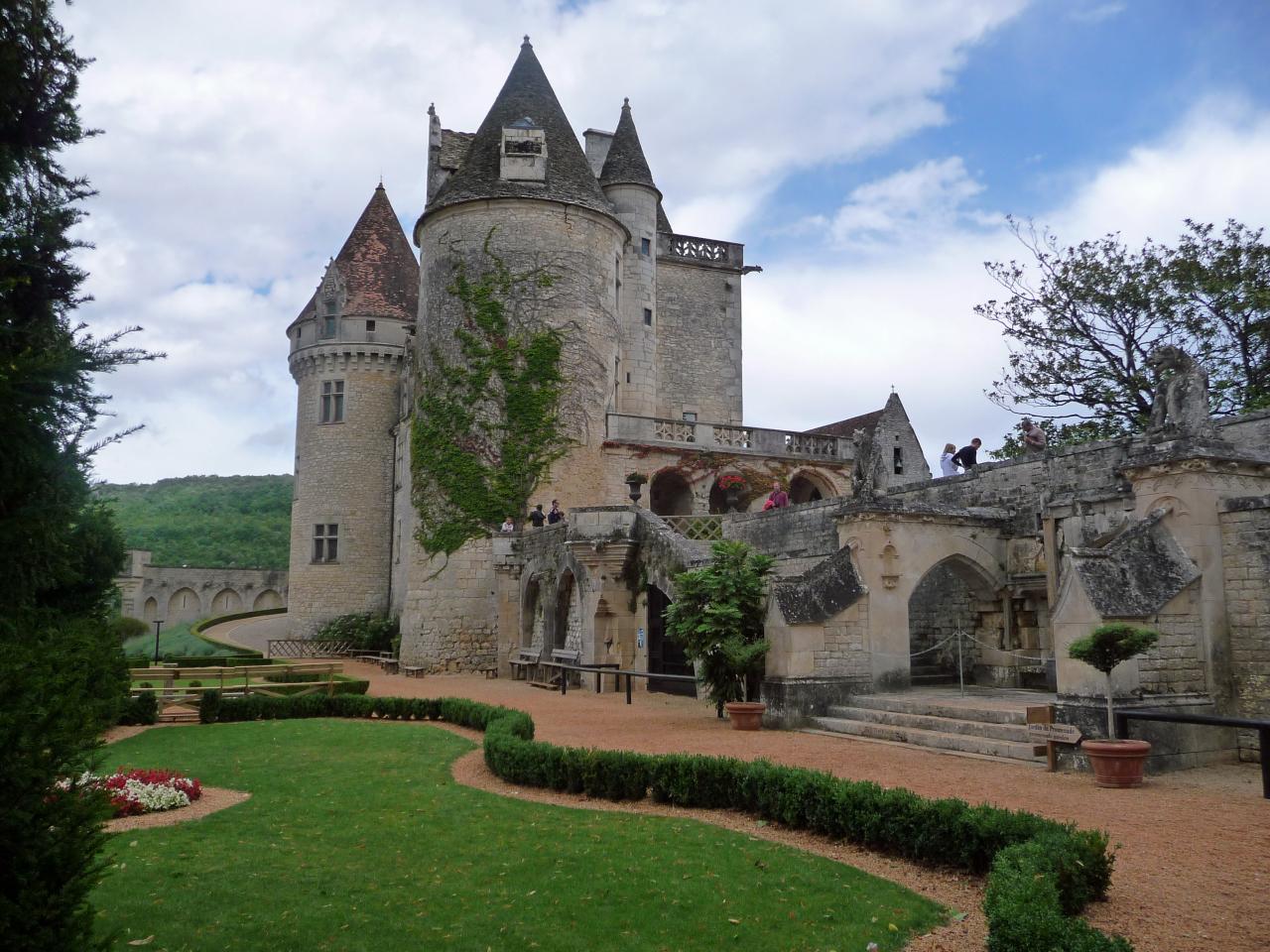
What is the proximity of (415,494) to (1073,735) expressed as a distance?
21.7 meters

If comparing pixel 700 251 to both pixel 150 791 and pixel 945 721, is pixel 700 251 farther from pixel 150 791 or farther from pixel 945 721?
pixel 150 791

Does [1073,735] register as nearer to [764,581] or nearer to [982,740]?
[982,740]

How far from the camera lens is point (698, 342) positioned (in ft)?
116

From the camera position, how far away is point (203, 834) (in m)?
8.33

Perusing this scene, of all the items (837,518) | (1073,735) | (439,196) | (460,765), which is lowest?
(460,765)

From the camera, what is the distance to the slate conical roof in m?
29.0

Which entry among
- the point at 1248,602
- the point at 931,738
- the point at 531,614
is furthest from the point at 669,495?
the point at 1248,602

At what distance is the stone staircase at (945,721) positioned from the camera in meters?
11.2

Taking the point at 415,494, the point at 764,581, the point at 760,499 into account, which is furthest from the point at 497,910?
the point at 760,499

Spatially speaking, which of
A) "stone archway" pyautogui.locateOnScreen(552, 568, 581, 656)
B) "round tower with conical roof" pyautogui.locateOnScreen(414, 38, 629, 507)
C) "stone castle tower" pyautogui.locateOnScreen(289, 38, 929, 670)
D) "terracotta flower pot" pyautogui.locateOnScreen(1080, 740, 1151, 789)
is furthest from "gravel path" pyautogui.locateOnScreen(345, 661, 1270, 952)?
"round tower with conical roof" pyautogui.locateOnScreen(414, 38, 629, 507)

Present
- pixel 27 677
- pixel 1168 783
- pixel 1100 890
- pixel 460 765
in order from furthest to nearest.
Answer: pixel 460 765, pixel 1168 783, pixel 1100 890, pixel 27 677

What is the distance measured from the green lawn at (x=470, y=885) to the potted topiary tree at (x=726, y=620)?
5.68 m

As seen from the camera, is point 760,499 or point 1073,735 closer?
point 1073,735

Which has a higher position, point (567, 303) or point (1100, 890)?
point (567, 303)
